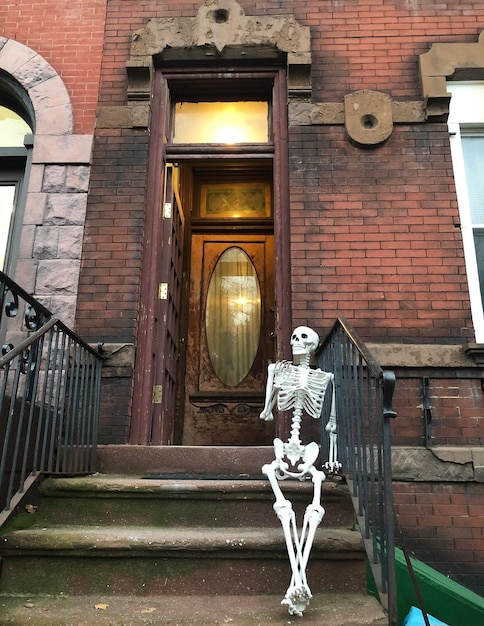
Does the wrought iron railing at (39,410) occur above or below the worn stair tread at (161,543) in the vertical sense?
above

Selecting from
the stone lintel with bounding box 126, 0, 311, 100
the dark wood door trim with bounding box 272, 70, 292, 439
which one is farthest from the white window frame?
the dark wood door trim with bounding box 272, 70, 292, 439

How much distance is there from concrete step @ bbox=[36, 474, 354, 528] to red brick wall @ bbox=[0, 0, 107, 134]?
3.42m

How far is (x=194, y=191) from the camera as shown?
7.79 metres

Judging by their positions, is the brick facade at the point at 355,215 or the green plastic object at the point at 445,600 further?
the brick facade at the point at 355,215

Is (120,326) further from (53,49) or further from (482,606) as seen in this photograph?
(482,606)

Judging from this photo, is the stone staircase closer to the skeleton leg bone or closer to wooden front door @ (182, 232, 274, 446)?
the skeleton leg bone

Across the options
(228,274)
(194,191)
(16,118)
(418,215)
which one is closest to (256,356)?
(228,274)

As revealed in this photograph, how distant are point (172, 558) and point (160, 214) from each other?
3.24 m

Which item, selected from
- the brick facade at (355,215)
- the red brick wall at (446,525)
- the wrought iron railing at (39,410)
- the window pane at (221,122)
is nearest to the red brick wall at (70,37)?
the brick facade at (355,215)

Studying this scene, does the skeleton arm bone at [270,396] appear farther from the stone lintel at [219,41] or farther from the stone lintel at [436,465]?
the stone lintel at [219,41]

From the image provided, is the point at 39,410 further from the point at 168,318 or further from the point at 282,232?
the point at 282,232

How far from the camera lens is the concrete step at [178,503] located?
3508 millimetres

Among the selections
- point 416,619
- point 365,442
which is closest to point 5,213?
point 365,442

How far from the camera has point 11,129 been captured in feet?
19.5
